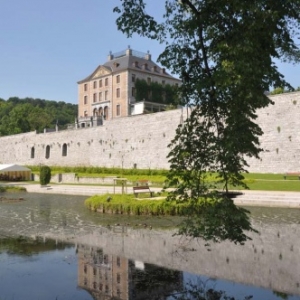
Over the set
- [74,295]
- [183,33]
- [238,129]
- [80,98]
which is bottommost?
[74,295]

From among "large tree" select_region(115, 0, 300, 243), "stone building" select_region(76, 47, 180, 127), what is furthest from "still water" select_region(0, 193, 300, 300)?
"stone building" select_region(76, 47, 180, 127)

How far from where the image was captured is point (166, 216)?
14.0 m

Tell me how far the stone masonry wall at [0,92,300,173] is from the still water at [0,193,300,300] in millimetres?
11445

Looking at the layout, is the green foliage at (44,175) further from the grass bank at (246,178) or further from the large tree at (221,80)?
the large tree at (221,80)

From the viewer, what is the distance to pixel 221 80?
4742 mm

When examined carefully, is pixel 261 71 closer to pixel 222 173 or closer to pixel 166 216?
pixel 222 173

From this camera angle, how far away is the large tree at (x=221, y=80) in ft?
15.7

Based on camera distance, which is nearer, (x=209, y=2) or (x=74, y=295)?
(x=209, y=2)

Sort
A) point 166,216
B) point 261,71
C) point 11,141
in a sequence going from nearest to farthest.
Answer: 1. point 261,71
2. point 166,216
3. point 11,141

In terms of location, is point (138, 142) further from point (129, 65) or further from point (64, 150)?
point (129, 65)

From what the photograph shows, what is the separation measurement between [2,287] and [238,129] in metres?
4.52

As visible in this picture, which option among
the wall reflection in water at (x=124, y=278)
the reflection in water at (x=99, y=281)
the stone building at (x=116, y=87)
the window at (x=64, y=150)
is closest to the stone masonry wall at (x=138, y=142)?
the window at (x=64, y=150)

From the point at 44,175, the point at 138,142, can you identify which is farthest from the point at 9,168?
the point at 138,142

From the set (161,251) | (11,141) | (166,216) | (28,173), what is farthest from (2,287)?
(11,141)
